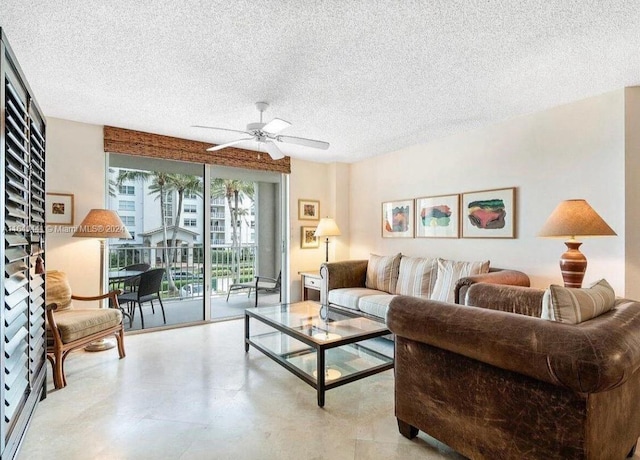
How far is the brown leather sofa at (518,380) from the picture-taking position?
1.20 m

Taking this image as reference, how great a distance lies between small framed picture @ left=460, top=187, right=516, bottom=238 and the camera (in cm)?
335

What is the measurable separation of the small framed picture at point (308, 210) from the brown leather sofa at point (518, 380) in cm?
344

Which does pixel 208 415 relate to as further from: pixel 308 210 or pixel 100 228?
pixel 308 210

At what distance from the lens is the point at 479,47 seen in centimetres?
208

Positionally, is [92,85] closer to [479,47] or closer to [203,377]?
[203,377]

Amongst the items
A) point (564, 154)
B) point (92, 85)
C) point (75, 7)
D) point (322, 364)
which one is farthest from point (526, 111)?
point (92, 85)

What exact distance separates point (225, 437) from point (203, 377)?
2.84 ft

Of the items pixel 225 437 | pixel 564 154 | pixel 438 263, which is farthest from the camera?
pixel 438 263

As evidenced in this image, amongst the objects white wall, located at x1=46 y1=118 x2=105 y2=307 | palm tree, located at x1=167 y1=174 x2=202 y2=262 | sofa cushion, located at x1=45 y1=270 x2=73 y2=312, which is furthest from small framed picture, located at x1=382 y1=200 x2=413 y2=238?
sofa cushion, located at x1=45 y1=270 x2=73 y2=312

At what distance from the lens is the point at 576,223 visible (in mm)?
2443

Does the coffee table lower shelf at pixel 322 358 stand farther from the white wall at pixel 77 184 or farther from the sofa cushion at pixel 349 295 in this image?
the white wall at pixel 77 184

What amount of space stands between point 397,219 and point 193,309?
9.83ft

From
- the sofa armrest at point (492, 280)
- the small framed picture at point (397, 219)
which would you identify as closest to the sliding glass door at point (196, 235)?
the small framed picture at point (397, 219)

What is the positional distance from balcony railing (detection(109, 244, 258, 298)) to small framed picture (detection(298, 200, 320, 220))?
924 millimetres
